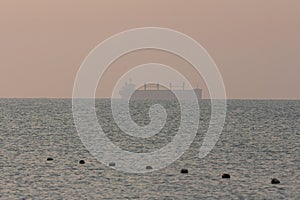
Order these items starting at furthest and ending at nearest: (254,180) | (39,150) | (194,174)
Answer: (39,150)
(194,174)
(254,180)

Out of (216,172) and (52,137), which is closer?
(216,172)

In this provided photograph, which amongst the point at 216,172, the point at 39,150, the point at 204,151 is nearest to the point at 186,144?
the point at 204,151

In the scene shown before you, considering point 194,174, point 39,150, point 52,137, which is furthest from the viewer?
point 52,137

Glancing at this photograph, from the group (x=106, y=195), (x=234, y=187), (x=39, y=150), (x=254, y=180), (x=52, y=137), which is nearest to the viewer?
(x=106, y=195)

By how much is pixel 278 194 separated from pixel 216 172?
47.1ft

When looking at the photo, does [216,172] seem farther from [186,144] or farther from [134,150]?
[186,144]

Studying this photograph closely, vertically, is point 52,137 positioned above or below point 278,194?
above

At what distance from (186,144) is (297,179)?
44268mm

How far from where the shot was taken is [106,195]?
57906 millimetres

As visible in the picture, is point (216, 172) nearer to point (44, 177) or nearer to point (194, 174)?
point (194, 174)

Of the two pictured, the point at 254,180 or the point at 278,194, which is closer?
the point at 278,194

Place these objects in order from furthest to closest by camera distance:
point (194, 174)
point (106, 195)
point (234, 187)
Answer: point (194, 174), point (234, 187), point (106, 195)

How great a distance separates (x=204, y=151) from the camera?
97562 mm

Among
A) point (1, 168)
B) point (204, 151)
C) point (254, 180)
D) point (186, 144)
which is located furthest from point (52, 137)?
point (254, 180)
